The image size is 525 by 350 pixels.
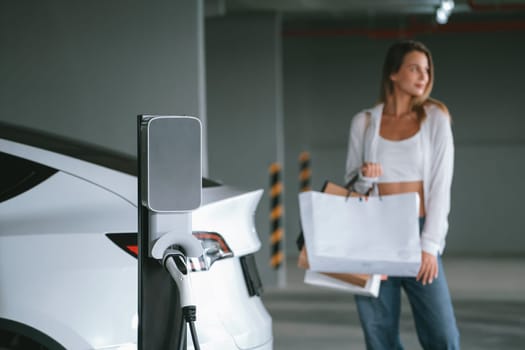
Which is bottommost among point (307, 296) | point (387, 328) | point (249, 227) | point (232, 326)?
point (307, 296)

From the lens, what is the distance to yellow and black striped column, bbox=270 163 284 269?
30.4 feet

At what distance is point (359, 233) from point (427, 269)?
0.29 m

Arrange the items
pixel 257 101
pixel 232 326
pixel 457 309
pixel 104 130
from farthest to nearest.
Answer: pixel 257 101 → pixel 457 309 → pixel 104 130 → pixel 232 326

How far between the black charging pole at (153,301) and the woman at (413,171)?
157 centimetres

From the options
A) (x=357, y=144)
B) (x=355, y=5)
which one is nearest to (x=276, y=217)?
(x=355, y=5)

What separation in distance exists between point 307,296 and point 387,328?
4.93 m

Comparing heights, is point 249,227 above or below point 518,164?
above

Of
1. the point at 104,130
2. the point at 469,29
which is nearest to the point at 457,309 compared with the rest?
the point at 104,130

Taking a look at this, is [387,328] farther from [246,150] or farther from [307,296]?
[246,150]

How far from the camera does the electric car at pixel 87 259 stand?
2553 mm

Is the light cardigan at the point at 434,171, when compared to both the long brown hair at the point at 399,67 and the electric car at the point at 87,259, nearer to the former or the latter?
the long brown hair at the point at 399,67

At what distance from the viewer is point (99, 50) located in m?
6.06

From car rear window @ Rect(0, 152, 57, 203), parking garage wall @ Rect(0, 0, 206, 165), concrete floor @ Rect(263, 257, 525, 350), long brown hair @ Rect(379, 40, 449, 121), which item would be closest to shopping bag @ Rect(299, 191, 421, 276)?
long brown hair @ Rect(379, 40, 449, 121)

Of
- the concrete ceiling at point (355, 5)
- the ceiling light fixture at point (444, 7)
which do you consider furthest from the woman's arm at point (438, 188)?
the ceiling light fixture at point (444, 7)
